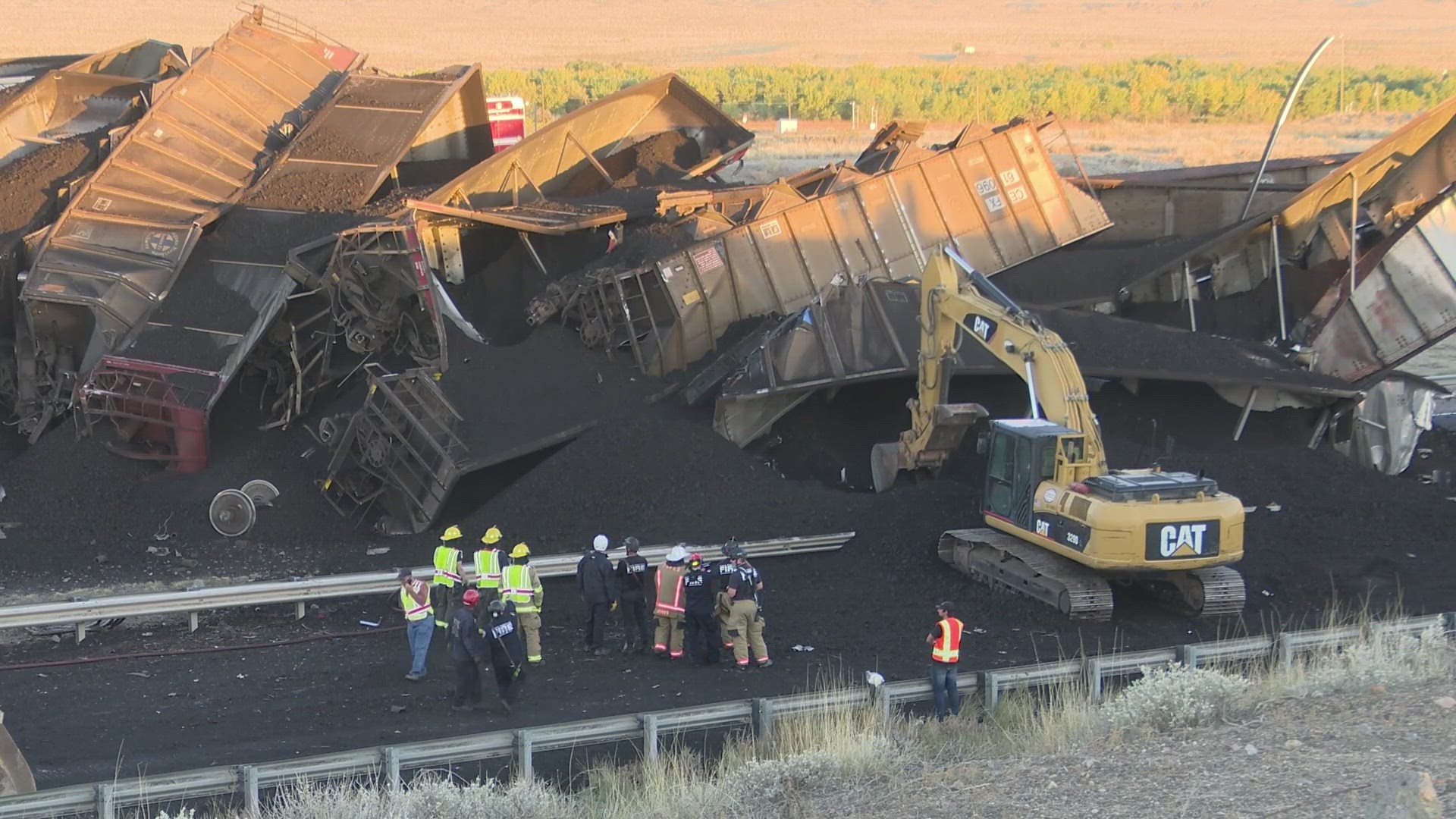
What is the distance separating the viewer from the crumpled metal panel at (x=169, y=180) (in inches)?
812

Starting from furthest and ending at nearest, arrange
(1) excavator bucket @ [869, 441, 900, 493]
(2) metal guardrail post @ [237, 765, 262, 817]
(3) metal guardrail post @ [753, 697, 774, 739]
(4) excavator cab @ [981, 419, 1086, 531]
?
(1) excavator bucket @ [869, 441, 900, 493] → (4) excavator cab @ [981, 419, 1086, 531] → (3) metal guardrail post @ [753, 697, 774, 739] → (2) metal guardrail post @ [237, 765, 262, 817]

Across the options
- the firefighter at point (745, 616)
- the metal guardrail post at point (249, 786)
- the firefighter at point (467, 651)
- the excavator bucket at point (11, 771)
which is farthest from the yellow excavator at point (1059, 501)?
the excavator bucket at point (11, 771)

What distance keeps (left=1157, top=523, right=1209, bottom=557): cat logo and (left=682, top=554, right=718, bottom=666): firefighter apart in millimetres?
3898

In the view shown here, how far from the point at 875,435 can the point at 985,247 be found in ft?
15.3

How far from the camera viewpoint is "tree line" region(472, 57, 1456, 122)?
214ft

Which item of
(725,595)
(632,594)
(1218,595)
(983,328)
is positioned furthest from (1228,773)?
(983,328)

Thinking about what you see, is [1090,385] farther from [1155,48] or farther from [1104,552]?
[1155,48]

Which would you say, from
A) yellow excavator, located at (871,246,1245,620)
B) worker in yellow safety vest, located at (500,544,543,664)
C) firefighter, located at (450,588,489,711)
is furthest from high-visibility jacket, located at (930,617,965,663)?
worker in yellow safety vest, located at (500,544,543,664)

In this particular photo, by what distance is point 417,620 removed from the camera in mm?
12781

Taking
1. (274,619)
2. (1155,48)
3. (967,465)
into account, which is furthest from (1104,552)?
(1155,48)

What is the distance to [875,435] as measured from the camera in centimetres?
1877

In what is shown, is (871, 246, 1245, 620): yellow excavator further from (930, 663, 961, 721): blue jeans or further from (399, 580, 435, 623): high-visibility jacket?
(399, 580, 435, 623): high-visibility jacket

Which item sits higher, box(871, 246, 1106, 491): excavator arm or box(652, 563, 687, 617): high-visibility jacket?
box(871, 246, 1106, 491): excavator arm

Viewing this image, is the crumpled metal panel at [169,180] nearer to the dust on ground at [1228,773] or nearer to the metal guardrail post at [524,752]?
the metal guardrail post at [524,752]
